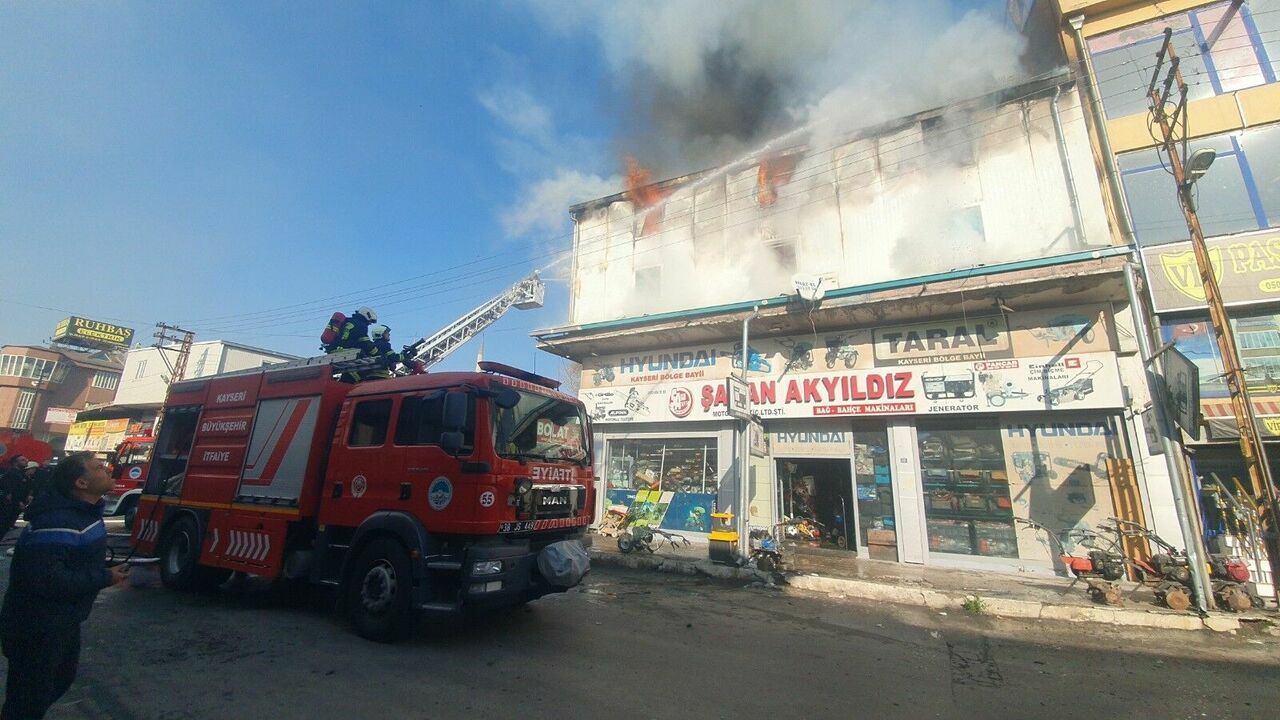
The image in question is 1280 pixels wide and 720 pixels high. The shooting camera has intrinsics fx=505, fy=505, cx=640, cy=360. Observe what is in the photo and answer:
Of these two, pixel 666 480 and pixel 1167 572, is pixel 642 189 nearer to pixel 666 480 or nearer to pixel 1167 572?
pixel 666 480

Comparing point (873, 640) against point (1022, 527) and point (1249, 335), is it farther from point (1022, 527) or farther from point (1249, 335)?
point (1249, 335)

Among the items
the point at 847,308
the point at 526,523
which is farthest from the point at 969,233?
the point at 526,523

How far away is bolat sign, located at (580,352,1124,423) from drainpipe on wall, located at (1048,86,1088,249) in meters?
2.78

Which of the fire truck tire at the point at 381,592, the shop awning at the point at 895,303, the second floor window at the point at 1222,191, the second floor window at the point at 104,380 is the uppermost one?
the second floor window at the point at 104,380

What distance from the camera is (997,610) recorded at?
750 centimetres

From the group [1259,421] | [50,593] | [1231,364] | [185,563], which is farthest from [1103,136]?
[185,563]

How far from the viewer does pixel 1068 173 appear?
1153 cm

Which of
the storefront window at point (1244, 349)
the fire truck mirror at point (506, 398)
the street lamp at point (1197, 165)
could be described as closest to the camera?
the fire truck mirror at point (506, 398)

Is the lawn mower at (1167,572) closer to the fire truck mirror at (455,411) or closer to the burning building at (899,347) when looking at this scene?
the burning building at (899,347)

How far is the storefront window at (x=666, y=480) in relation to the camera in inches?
534

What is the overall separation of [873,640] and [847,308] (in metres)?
7.76

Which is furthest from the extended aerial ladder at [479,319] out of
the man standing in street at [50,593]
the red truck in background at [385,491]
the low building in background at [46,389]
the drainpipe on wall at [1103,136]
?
the low building in background at [46,389]

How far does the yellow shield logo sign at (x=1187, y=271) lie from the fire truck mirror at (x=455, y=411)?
13.5 metres

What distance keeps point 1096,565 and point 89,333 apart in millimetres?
73210
